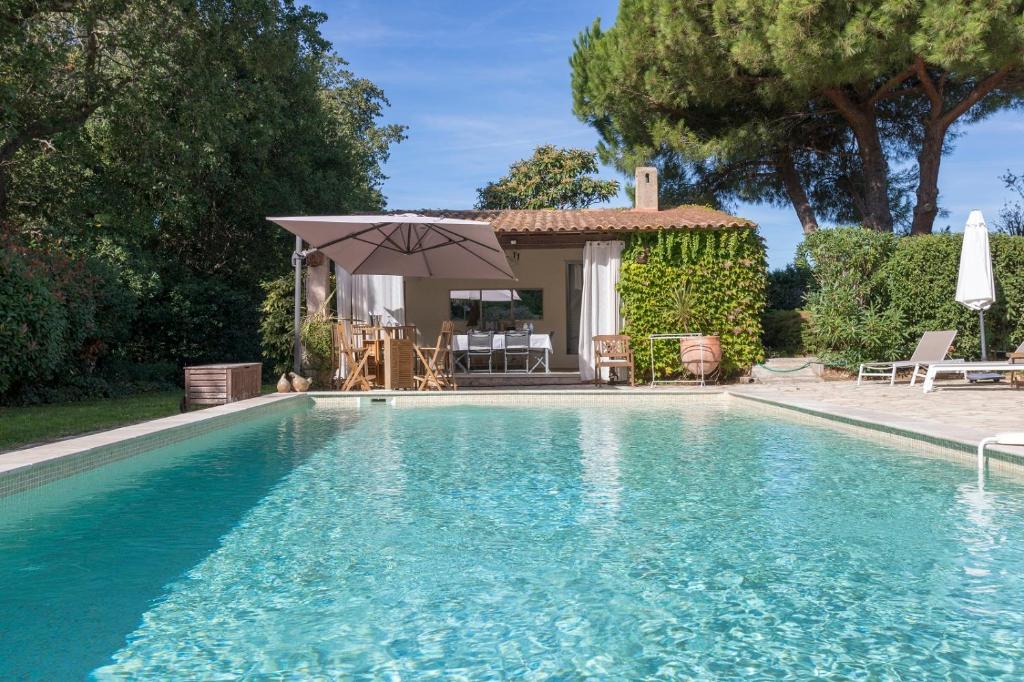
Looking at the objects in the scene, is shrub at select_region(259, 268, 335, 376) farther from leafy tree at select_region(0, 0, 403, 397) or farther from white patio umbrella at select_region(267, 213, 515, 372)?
leafy tree at select_region(0, 0, 403, 397)

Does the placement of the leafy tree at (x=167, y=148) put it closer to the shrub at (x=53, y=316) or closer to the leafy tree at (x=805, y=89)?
the shrub at (x=53, y=316)

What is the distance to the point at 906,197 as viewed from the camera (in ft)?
65.8

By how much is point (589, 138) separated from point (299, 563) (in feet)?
66.1

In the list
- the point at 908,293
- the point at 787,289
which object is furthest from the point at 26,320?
→ the point at 787,289

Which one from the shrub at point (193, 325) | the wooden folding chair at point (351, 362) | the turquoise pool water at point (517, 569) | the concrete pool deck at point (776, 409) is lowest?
the turquoise pool water at point (517, 569)

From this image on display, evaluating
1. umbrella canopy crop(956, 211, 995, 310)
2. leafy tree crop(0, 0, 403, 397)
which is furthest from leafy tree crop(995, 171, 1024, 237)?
leafy tree crop(0, 0, 403, 397)

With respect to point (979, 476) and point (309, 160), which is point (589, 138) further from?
point (979, 476)

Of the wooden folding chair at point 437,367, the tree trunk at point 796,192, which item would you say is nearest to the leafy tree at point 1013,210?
the tree trunk at point 796,192

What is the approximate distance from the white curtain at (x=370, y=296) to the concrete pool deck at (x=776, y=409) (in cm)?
236

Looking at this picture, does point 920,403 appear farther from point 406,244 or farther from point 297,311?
point 297,311

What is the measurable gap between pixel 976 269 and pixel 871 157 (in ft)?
23.8

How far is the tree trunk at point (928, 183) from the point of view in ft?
59.7

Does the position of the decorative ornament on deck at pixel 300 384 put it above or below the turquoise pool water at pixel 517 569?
above

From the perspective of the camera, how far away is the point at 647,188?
1598cm
